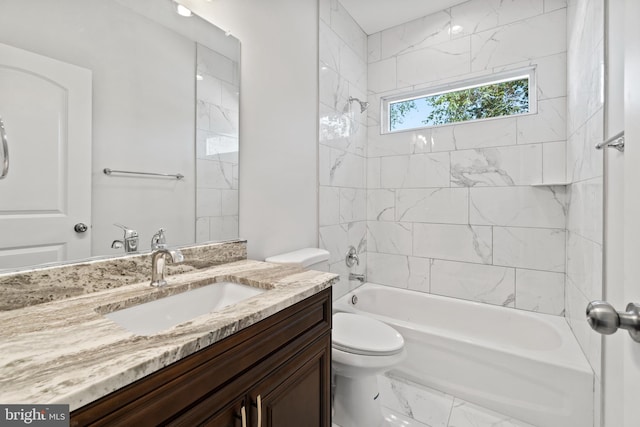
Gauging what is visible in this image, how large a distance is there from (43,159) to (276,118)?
3.88 feet

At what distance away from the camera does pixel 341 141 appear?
2508 millimetres

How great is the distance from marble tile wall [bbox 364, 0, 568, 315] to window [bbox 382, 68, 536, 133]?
2.7 inches

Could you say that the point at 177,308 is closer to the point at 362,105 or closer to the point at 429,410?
the point at 429,410

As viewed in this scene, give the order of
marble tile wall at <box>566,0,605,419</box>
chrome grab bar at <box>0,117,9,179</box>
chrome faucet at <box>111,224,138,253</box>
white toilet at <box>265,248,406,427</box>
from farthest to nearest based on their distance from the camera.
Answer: white toilet at <box>265,248,406,427</box> → marble tile wall at <box>566,0,605,419</box> → chrome faucet at <box>111,224,138,253</box> → chrome grab bar at <box>0,117,9,179</box>

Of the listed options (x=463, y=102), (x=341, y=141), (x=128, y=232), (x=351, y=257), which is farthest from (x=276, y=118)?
(x=463, y=102)

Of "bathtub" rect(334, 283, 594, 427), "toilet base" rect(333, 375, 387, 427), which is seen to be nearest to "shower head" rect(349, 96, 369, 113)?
"bathtub" rect(334, 283, 594, 427)

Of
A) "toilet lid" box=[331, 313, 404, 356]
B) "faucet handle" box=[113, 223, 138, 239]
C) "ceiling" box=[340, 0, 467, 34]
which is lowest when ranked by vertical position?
"toilet lid" box=[331, 313, 404, 356]

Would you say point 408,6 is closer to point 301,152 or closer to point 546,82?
point 546,82

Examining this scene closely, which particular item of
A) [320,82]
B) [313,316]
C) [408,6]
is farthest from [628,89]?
[408,6]

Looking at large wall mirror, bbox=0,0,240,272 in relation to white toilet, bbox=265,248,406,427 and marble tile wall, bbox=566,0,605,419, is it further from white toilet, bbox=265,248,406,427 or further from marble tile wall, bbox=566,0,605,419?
marble tile wall, bbox=566,0,605,419

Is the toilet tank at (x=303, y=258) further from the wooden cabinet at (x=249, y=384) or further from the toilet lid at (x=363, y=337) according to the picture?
the wooden cabinet at (x=249, y=384)

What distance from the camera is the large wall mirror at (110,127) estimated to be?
0.85 metres

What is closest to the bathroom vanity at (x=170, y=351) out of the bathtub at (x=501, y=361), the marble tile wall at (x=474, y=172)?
the bathtub at (x=501, y=361)

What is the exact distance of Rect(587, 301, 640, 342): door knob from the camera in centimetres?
46
